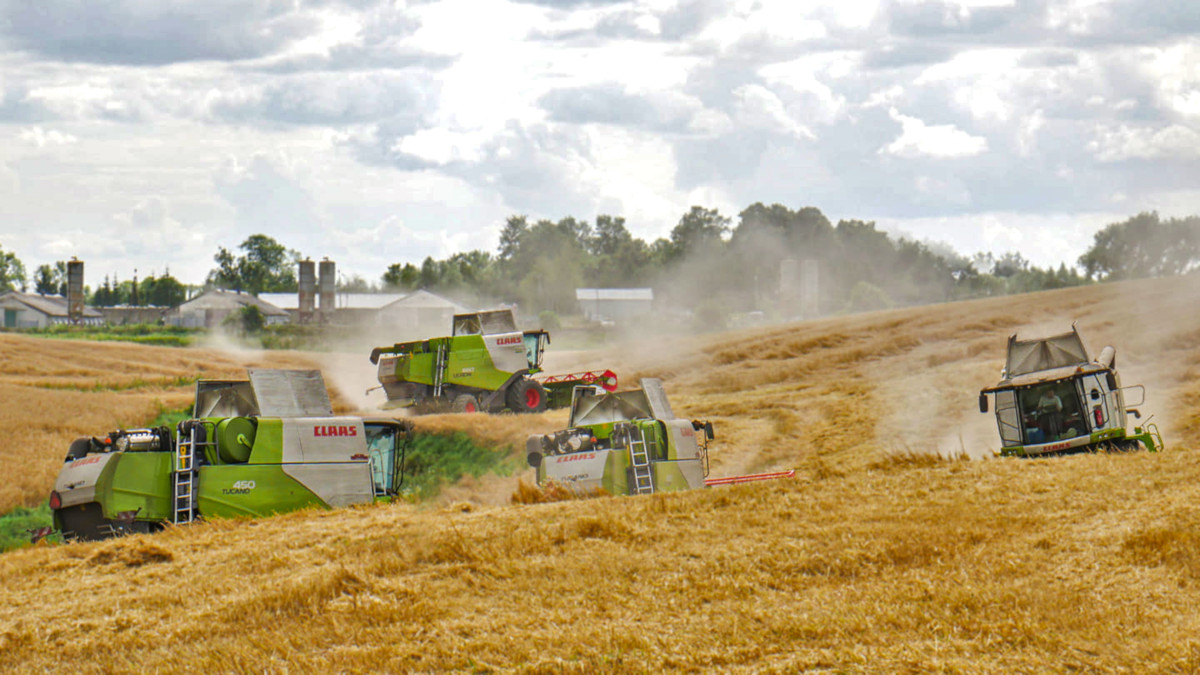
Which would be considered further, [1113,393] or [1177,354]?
[1177,354]

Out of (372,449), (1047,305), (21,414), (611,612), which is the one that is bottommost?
(611,612)

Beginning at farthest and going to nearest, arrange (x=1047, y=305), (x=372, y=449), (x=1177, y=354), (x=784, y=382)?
(x=1047, y=305)
(x=784, y=382)
(x=1177, y=354)
(x=372, y=449)

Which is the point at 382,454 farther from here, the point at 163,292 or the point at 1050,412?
the point at 163,292

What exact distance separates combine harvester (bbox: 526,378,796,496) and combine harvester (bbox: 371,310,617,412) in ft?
42.9

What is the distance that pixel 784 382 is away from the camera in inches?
1841

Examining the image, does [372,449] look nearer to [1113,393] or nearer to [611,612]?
[611,612]

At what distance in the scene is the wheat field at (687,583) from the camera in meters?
8.13

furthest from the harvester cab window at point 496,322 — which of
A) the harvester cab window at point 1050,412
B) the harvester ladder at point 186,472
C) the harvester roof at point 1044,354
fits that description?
the harvester ladder at point 186,472

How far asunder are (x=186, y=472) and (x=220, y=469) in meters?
0.52

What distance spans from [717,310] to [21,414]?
60.7 m

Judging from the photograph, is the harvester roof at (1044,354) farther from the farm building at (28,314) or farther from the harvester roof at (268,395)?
the farm building at (28,314)

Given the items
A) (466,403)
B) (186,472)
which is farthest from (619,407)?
(466,403)

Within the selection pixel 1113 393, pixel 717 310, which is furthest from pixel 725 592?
pixel 717 310

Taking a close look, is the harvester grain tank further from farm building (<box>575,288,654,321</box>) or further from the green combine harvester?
farm building (<box>575,288,654,321</box>)
